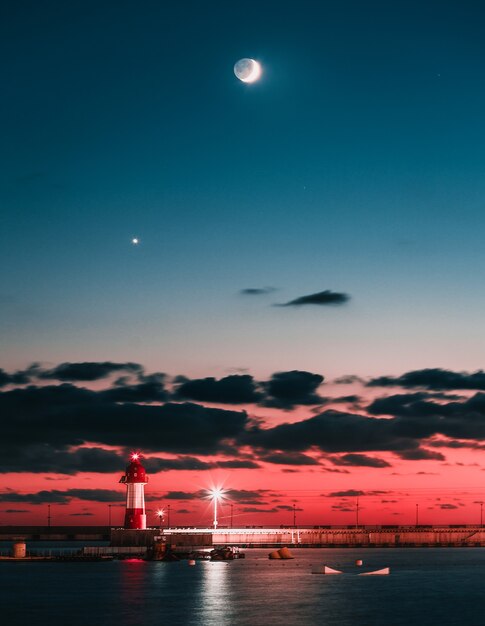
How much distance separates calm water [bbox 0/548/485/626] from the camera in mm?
85188

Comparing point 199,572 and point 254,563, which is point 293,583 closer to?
point 199,572

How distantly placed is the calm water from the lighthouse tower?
742cm

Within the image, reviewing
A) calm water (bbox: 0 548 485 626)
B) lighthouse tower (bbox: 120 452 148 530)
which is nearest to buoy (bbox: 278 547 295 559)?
calm water (bbox: 0 548 485 626)

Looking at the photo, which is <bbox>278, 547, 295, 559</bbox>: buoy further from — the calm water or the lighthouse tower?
the lighthouse tower

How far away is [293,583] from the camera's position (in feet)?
394

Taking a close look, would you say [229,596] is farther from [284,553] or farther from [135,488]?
[284,553]

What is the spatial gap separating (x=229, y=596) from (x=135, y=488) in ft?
151

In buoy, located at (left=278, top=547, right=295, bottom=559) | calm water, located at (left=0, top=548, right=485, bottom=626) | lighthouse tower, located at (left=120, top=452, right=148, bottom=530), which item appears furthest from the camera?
buoy, located at (left=278, top=547, right=295, bottom=559)

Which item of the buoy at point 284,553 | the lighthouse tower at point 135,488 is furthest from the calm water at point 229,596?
the buoy at point 284,553

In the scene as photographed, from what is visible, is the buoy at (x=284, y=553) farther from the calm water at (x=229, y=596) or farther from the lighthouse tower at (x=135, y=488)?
the lighthouse tower at (x=135, y=488)

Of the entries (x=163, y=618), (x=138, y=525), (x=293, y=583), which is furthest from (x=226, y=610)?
(x=138, y=525)

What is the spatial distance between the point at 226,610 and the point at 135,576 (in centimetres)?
3809

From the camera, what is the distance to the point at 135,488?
145875mm

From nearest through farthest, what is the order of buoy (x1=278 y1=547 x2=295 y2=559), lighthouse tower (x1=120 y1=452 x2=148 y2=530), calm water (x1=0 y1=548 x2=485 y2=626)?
1. calm water (x1=0 y1=548 x2=485 y2=626)
2. lighthouse tower (x1=120 y1=452 x2=148 y2=530)
3. buoy (x1=278 y1=547 x2=295 y2=559)
